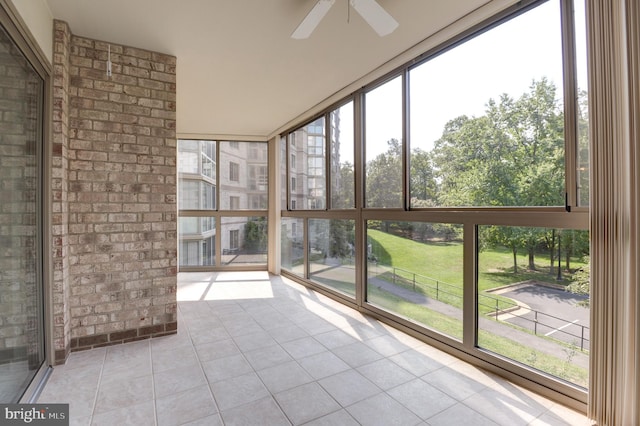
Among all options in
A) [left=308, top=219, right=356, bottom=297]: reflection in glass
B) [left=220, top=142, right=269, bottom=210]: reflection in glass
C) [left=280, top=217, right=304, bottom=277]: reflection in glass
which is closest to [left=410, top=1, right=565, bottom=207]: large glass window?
[left=308, top=219, right=356, bottom=297]: reflection in glass

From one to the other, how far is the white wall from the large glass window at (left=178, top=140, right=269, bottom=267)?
376cm

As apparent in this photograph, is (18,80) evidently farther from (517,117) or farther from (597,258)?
(597,258)

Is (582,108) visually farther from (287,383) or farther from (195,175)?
(195,175)

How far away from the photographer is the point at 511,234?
2.23 meters

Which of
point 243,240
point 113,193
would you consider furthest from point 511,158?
point 243,240

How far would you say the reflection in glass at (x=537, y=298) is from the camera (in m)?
1.92

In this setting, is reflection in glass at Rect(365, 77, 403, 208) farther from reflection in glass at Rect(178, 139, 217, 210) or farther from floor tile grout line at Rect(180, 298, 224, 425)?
reflection in glass at Rect(178, 139, 217, 210)

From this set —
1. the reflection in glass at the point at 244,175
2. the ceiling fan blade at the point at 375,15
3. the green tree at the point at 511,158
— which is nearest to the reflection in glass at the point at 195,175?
the reflection in glass at the point at 244,175

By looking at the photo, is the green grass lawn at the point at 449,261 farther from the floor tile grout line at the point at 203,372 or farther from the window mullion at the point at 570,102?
the floor tile grout line at the point at 203,372

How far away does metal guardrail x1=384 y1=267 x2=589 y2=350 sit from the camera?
196 cm

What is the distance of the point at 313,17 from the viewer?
6.14 feet

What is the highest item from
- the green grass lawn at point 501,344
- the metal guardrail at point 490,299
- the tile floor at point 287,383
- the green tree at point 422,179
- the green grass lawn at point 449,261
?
the green tree at point 422,179

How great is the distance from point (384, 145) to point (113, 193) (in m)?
2.72

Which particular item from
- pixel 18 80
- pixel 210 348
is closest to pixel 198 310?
pixel 210 348
